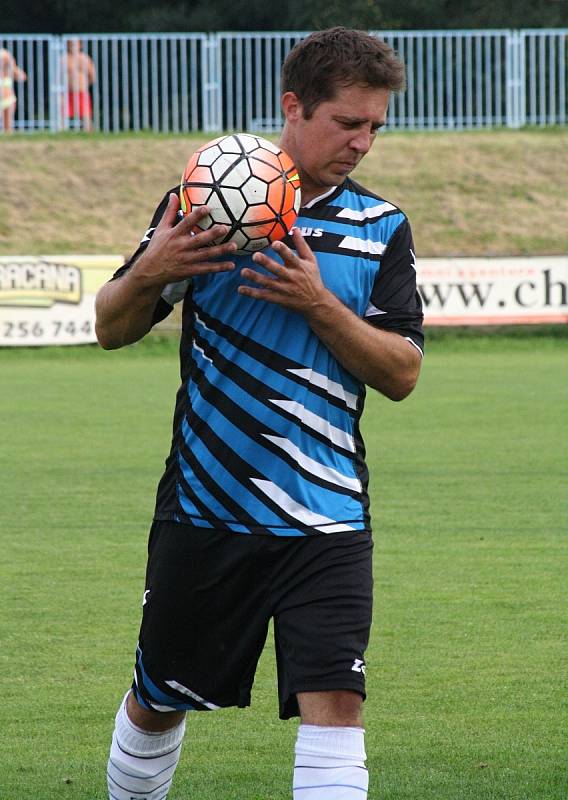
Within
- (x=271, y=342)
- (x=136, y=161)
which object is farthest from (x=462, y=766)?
(x=136, y=161)

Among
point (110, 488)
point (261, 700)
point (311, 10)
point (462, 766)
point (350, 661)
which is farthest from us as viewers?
point (311, 10)

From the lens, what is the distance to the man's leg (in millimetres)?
3586

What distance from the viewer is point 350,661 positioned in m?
3.68

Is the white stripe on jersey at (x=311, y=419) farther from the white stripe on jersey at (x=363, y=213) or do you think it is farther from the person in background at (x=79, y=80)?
the person in background at (x=79, y=80)

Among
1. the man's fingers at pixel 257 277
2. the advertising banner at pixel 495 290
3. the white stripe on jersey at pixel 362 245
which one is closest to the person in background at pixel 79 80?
the advertising banner at pixel 495 290

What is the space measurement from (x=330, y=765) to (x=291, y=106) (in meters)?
1.67

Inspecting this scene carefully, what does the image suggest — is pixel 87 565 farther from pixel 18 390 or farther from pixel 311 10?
pixel 311 10

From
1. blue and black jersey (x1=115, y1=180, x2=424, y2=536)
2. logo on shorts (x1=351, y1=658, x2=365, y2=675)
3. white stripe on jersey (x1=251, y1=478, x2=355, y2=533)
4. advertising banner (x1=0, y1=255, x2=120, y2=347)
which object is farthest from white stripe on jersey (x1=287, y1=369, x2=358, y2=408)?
advertising banner (x1=0, y1=255, x2=120, y2=347)

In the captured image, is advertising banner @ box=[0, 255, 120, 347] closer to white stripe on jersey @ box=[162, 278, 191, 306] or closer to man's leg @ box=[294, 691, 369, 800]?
white stripe on jersey @ box=[162, 278, 191, 306]

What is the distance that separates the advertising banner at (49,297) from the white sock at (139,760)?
58.0ft

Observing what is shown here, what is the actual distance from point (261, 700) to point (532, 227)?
2225cm

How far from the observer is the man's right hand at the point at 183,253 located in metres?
3.65

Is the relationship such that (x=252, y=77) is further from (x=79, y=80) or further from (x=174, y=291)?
(x=174, y=291)

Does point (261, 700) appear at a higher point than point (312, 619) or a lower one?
lower
